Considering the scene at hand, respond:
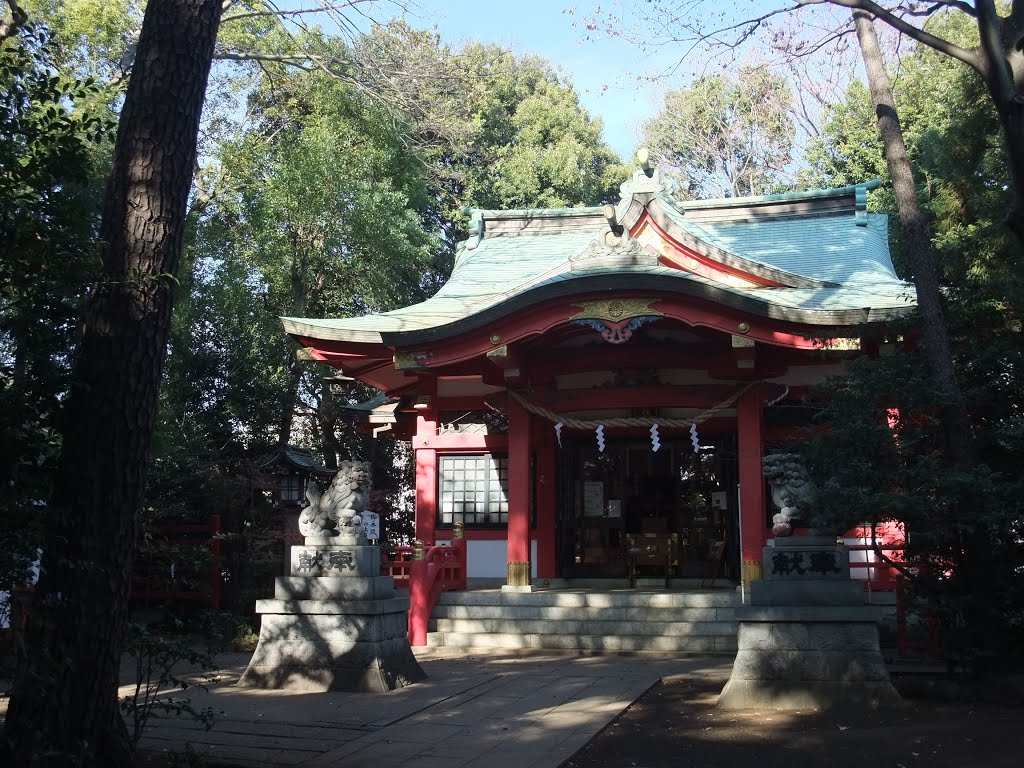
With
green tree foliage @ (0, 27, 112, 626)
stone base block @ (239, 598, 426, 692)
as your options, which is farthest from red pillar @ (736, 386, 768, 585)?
green tree foliage @ (0, 27, 112, 626)

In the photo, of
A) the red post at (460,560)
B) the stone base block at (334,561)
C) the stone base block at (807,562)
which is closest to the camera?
the stone base block at (807,562)

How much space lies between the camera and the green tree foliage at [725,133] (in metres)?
29.8

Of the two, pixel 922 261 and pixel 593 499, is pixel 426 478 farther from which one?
pixel 922 261

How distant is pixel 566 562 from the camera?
15.3 m

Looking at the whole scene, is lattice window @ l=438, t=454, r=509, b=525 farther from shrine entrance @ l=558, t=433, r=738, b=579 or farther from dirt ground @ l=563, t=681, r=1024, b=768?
dirt ground @ l=563, t=681, r=1024, b=768

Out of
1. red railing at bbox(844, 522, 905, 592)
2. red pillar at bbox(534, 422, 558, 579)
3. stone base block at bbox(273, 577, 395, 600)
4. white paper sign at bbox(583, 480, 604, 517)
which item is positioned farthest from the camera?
white paper sign at bbox(583, 480, 604, 517)

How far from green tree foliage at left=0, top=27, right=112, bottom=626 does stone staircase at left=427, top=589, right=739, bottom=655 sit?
789cm

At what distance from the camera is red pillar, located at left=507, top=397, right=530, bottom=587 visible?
42.6 ft

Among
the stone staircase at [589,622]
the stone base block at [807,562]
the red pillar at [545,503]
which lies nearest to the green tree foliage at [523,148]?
the red pillar at [545,503]

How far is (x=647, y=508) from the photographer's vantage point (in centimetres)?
1565

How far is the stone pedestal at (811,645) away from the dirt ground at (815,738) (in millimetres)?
176

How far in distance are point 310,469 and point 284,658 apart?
9.07 metres

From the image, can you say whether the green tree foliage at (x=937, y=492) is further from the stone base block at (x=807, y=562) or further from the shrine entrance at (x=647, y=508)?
the shrine entrance at (x=647, y=508)

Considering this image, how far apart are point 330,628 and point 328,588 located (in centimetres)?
37
